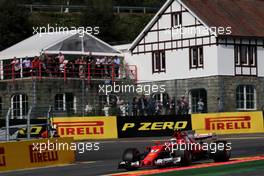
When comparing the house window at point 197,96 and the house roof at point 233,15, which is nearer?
the house window at point 197,96

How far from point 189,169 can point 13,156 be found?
6150 millimetres

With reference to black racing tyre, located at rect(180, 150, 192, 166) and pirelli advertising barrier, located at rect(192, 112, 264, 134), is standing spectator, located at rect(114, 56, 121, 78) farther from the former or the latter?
black racing tyre, located at rect(180, 150, 192, 166)

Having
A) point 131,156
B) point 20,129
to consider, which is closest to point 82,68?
point 20,129

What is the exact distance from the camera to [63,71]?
47.3 m

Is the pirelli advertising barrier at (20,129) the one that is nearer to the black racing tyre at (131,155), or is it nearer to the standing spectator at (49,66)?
the black racing tyre at (131,155)

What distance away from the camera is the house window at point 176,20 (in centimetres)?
5412

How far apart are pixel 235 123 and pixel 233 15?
15947mm

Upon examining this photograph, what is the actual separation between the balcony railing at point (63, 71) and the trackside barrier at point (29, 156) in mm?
20374

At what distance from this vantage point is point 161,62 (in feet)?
182

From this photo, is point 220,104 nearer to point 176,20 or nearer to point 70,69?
point 70,69

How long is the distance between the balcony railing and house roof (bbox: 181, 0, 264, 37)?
275 inches

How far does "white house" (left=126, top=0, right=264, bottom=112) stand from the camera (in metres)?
51.0

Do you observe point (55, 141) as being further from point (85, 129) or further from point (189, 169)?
point (85, 129)

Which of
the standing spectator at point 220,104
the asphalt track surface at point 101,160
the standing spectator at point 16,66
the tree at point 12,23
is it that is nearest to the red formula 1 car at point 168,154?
the asphalt track surface at point 101,160
